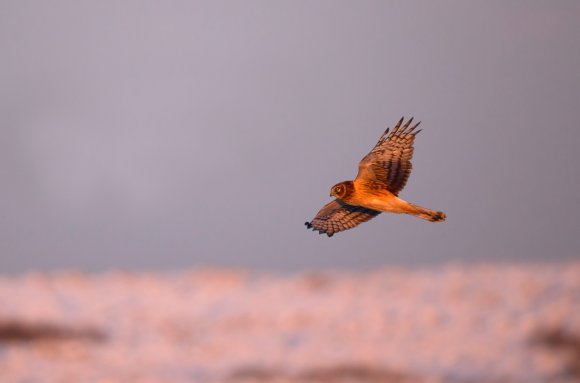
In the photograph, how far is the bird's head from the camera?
11.5m

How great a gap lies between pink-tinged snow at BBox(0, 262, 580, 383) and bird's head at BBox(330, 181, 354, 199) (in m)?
10.3

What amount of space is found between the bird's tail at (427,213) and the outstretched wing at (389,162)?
1.72ft

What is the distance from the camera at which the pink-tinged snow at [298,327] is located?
2158cm

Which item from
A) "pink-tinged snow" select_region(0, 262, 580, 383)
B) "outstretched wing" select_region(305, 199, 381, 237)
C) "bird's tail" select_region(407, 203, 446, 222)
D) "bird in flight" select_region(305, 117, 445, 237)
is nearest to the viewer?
"bird's tail" select_region(407, 203, 446, 222)

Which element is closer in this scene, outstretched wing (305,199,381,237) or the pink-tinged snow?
outstretched wing (305,199,381,237)

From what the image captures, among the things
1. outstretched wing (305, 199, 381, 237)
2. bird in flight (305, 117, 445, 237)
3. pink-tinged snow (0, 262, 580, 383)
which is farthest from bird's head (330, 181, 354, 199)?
pink-tinged snow (0, 262, 580, 383)

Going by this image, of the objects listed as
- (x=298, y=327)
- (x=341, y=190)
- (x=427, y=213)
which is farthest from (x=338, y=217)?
(x=298, y=327)

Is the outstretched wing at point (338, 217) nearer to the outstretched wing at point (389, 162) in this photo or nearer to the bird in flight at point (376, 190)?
the bird in flight at point (376, 190)

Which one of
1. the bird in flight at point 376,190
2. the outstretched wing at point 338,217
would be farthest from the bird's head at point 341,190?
the outstretched wing at point 338,217

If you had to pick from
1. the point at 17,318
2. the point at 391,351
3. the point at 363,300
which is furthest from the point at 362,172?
the point at 17,318

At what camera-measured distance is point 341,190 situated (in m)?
11.6

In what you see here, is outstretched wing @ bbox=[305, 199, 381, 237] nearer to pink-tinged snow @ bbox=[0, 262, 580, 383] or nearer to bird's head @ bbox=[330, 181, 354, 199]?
bird's head @ bbox=[330, 181, 354, 199]

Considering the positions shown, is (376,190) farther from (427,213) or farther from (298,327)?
(298,327)

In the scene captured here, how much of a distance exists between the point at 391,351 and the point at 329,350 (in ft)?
4.46
